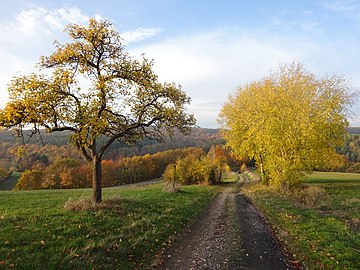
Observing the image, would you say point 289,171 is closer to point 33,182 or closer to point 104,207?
point 104,207

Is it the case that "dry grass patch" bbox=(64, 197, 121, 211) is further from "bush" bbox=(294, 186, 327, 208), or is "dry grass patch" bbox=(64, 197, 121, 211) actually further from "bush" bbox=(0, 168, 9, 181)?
"bush" bbox=(0, 168, 9, 181)

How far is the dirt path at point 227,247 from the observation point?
29.2 feet

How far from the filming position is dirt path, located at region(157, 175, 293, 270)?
8898 millimetres

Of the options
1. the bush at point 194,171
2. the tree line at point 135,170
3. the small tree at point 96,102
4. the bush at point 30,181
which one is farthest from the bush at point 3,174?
the small tree at point 96,102

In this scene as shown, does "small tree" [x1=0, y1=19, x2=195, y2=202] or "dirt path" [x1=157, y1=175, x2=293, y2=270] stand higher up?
"small tree" [x1=0, y1=19, x2=195, y2=202]

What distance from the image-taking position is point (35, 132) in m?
13.8

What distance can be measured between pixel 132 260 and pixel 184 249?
93.1 inches

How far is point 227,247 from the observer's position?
10.6 m

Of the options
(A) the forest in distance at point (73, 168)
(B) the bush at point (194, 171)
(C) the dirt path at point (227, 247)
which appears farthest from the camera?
(A) the forest in distance at point (73, 168)

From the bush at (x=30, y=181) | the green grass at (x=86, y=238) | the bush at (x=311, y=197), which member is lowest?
the bush at (x=30, y=181)

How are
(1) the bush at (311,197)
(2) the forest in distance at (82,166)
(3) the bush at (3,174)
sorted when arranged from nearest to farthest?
(1) the bush at (311,197) → (2) the forest in distance at (82,166) → (3) the bush at (3,174)

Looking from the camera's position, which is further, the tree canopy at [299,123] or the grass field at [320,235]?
the tree canopy at [299,123]

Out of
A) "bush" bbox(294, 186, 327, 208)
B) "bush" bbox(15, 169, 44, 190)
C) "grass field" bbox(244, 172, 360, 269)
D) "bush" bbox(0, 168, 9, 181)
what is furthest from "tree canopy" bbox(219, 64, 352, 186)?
"bush" bbox(0, 168, 9, 181)

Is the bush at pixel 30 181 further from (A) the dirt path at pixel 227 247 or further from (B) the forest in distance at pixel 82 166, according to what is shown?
(A) the dirt path at pixel 227 247
